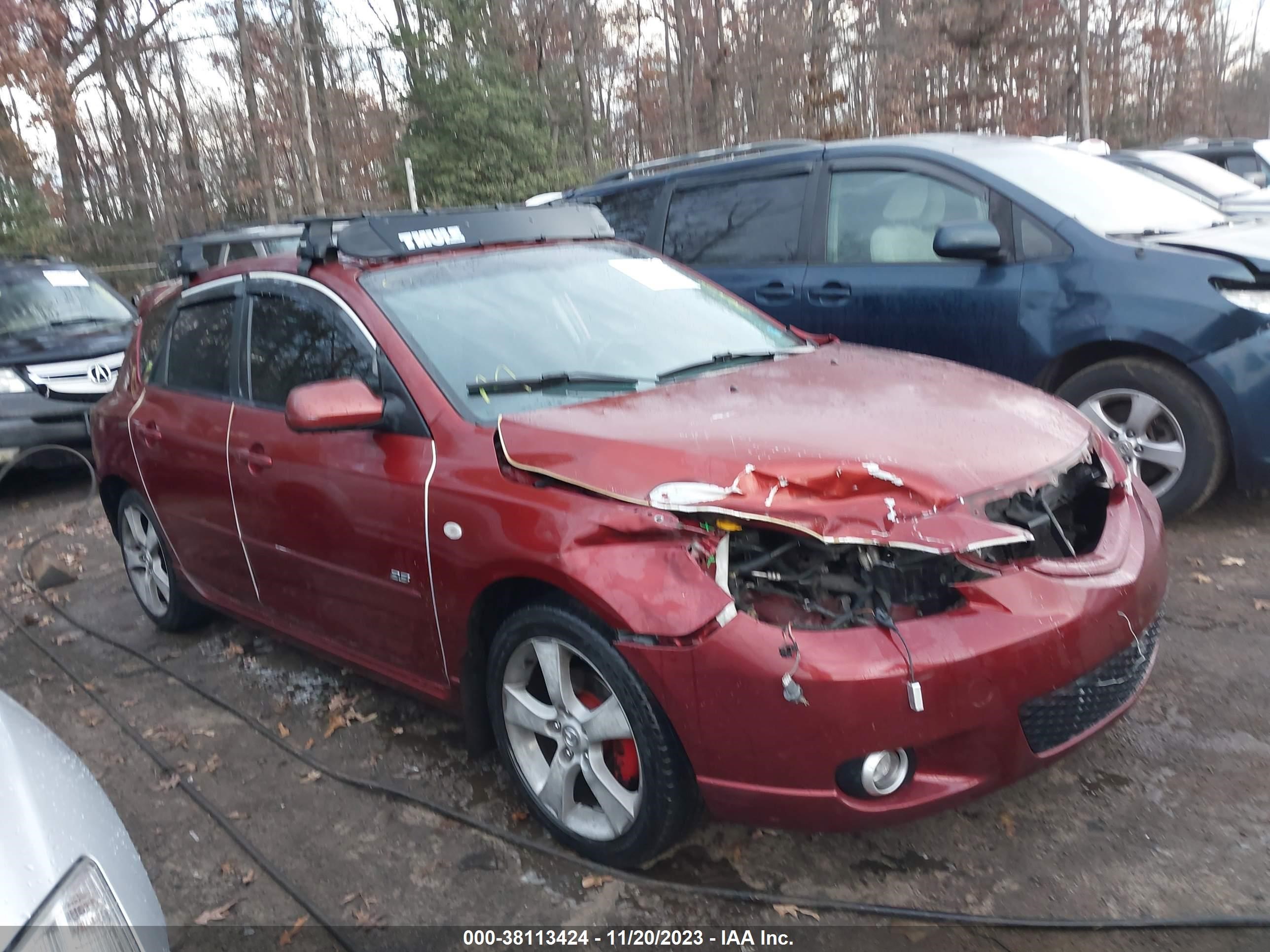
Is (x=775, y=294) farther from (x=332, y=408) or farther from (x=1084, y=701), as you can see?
(x=1084, y=701)

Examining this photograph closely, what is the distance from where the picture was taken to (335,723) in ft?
12.7

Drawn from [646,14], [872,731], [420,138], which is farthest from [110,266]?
[872,731]

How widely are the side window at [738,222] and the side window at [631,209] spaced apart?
0.61 ft

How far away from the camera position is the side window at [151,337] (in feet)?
15.1

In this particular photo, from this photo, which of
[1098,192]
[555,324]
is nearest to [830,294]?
[1098,192]

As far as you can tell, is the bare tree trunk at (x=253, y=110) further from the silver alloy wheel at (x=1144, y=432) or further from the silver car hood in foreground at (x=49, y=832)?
the silver car hood in foreground at (x=49, y=832)

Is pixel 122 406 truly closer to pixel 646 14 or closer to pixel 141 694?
pixel 141 694

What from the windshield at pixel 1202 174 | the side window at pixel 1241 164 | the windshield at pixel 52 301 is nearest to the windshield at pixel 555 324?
the windshield at pixel 1202 174

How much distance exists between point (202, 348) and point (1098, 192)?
442cm

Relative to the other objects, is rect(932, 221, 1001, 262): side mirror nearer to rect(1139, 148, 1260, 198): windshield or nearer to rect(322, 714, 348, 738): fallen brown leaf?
rect(322, 714, 348, 738): fallen brown leaf

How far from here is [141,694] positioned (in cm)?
438

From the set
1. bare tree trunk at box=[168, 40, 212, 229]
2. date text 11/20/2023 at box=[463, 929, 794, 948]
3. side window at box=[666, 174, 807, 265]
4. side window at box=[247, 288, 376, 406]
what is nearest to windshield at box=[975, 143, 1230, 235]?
side window at box=[666, 174, 807, 265]

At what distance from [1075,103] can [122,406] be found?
95.9ft

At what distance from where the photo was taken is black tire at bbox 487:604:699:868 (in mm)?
2523
